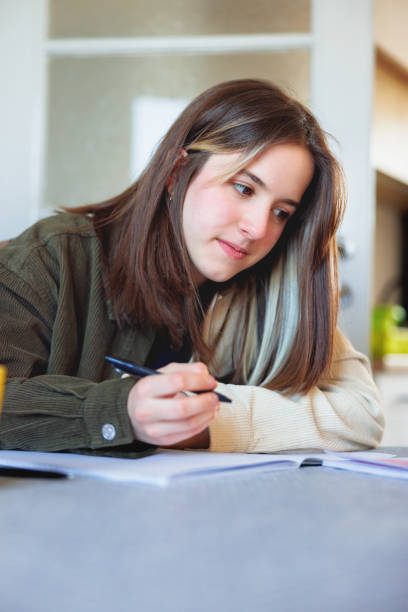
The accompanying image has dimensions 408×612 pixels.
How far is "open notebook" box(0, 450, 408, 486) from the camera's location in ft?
2.05

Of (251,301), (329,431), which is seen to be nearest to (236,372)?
(251,301)

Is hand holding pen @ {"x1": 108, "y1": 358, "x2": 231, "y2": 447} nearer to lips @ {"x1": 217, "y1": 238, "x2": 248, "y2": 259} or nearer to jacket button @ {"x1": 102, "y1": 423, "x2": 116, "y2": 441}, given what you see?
jacket button @ {"x1": 102, "y1": 423, "x2": 116, "y2": 441}

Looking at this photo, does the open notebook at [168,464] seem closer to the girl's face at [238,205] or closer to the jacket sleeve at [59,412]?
the jacket sleeve at [59,412]

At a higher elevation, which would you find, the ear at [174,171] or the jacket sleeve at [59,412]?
the ear at [174,171]

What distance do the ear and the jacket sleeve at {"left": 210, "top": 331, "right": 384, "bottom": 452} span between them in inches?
13.4

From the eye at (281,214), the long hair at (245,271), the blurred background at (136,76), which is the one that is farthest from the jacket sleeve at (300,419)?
the blurred background at (136,76)

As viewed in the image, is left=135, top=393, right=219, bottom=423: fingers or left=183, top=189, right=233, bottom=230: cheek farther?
left=183, top=189, right=233, bottom=230: cheek

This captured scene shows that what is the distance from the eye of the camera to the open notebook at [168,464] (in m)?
0.63

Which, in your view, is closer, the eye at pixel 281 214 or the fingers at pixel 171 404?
the fingers at pixel 171 404

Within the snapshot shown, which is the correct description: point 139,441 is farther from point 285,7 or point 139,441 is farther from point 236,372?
point 285,7

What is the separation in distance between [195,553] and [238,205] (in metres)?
0.71

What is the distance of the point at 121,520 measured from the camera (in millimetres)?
472

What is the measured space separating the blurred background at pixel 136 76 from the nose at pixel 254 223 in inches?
30.5

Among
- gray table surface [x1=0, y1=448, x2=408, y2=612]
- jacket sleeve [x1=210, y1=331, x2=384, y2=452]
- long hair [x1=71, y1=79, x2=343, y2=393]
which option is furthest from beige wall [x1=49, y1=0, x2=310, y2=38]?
gray table surface [x1=0, y1=448, x2=408, y2=612]
